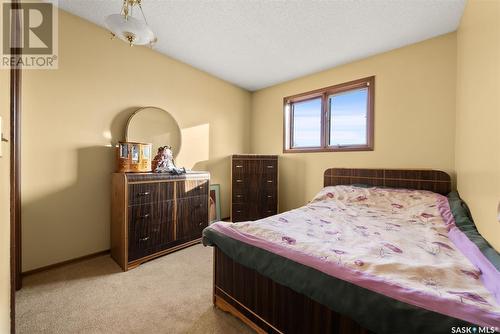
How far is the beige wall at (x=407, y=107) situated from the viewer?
227cm

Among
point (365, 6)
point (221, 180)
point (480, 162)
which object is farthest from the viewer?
point (221, 180)

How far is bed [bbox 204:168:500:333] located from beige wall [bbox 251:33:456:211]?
80 cm

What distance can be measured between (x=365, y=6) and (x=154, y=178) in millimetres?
2617

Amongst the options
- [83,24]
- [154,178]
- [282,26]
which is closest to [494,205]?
[282,26]

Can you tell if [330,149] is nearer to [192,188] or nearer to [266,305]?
[192,188]

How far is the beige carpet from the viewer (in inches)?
51.8

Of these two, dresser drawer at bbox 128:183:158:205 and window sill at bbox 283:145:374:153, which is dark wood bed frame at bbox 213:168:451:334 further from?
window sill at bbox 283:145:374:153

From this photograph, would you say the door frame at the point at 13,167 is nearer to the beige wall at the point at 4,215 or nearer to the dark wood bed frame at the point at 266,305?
the beige wall at the point at 4,215

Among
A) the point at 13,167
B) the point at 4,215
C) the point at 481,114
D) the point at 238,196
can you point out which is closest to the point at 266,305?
the point at 4,215

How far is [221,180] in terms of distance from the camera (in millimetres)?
3562

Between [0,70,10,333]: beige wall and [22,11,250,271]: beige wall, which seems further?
[22,11,250,271]: beige wall

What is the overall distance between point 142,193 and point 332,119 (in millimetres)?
2788

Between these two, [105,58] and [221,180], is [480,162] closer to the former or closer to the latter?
[221,180]

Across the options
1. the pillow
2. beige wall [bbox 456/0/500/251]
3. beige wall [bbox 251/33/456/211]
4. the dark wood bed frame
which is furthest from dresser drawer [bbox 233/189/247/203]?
beige wall [bbox 456/0/500/251]
